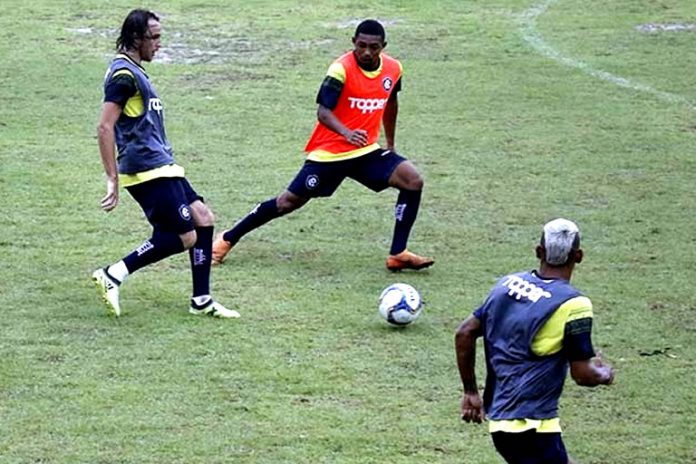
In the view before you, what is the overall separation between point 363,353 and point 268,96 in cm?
917

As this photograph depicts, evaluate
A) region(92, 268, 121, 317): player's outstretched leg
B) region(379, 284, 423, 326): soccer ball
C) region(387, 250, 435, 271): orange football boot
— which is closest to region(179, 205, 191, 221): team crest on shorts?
region(92, 268, 121, 317): player's outstretched leg

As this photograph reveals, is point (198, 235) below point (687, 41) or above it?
above

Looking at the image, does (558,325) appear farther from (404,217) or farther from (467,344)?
(404,217)

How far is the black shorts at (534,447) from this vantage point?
6.98 metres

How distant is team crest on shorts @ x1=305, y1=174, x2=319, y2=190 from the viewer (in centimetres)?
1236

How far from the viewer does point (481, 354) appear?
33.4 feet

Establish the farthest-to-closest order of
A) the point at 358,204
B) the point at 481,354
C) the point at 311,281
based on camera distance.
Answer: the point at 358,204, the point at 311,281, the point at 481,354

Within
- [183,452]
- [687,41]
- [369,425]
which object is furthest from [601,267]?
[687,41]

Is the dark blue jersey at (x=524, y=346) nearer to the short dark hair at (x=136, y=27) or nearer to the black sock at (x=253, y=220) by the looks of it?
the short dark hair at (x=136, y=27)

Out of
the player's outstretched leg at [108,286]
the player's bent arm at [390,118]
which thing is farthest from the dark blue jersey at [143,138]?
the player's bent arm at [390,118]

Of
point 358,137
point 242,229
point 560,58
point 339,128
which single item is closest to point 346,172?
point 358,137

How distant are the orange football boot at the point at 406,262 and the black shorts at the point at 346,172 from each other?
0.55m

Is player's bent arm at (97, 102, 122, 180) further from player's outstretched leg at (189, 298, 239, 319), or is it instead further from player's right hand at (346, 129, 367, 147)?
player's right hand at (346, 129, 367, 147)

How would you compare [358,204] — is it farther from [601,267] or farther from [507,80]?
[507,80]
